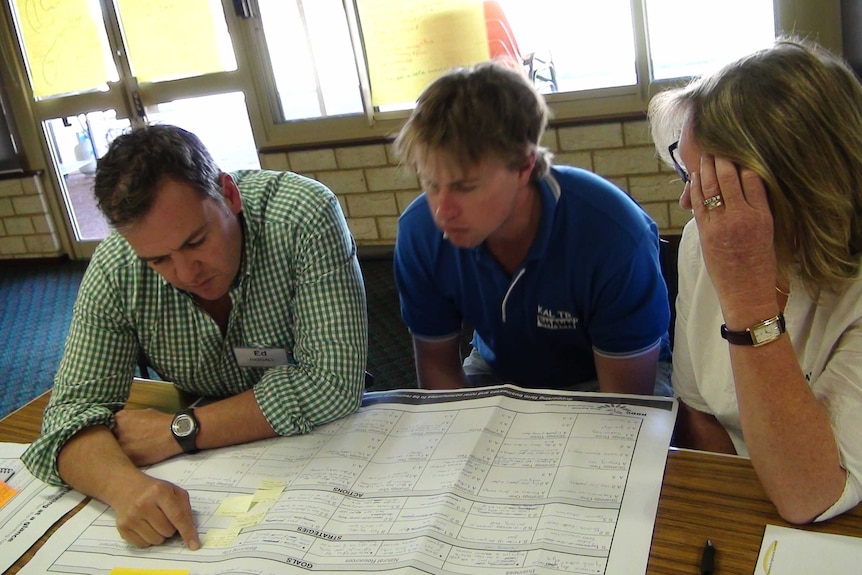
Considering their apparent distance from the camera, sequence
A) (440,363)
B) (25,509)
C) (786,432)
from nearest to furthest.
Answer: (786,432) < (25,509) < (440,363)

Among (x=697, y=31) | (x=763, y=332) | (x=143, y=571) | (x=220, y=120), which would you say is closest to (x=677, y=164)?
(x=763, y=332)

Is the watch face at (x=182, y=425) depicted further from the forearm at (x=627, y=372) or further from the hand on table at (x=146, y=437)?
the forearm at (x=627, y=372)

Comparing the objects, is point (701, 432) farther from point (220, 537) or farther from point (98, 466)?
point (98, 466)

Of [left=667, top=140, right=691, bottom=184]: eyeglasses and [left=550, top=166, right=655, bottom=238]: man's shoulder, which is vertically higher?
[left=667, top=140, right=691, bottom=184]: eyeglasses

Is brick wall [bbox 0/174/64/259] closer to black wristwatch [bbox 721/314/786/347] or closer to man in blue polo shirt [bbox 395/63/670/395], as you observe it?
man in blue polo shirt [bbox 395/63/670/395]

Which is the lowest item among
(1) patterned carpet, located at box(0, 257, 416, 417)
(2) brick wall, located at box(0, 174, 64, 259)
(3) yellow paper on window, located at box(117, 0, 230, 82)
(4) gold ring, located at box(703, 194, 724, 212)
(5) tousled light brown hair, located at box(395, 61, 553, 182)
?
(1) patterned carpet, located at box(0, 257, 416, 417)

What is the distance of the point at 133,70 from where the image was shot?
4.04m

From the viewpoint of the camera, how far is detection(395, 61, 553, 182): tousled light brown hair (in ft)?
4.14

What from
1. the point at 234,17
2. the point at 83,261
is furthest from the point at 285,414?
the point at 83,261

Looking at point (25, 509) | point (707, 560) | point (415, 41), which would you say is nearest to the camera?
point (707, 560)

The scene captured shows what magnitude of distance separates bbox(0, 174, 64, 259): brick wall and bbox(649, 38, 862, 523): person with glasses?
453 centimetres

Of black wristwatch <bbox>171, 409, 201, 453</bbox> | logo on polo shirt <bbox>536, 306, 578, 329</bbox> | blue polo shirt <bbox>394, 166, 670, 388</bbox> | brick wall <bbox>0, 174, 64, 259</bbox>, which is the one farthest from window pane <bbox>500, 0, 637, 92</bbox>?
brick wall <bbox>0, 174, 64, 259</bbox>

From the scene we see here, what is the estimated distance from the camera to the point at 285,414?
124 cm

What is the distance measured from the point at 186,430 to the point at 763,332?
906 mm
